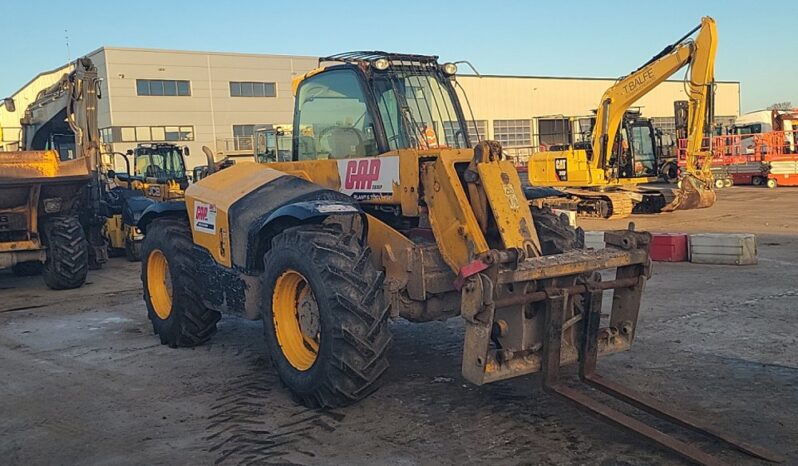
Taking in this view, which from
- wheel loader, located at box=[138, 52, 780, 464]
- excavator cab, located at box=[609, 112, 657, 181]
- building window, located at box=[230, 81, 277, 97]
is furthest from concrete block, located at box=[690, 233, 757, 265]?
building window, located at box=[230, 81, 277, 97]

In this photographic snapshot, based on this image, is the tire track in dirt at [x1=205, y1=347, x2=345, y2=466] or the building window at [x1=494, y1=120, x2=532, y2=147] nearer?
the tire track in dirt at [x1=205, y1=347, x2=345, y2=466]

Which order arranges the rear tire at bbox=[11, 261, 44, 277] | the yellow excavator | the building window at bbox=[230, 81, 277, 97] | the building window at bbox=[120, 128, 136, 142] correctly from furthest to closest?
the building window at bbox=[230, 81, 277, 97]
the building window at bbox=[120, 128, 136, 142]
the yellow excavator
the rear tire at bbox=[11, 261, 44, 277]

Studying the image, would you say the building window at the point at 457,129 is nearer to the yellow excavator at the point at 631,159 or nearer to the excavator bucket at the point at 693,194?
the yellow excavator at the point at 631,159

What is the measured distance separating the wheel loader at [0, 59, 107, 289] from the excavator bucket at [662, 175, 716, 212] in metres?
13.7

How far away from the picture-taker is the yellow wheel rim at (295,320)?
5582 millimetres

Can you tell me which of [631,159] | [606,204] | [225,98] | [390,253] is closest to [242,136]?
[225,98]

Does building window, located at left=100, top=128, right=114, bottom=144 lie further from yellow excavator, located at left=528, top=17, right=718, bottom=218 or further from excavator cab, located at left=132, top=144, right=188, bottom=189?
yellow excavator, located at left=528, top=17, right=718, bottom=218

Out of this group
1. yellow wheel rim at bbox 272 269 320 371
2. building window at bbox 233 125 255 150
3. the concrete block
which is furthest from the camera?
building window at bbox 233 125 255 150

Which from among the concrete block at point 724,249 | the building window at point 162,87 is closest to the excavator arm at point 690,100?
the concrete block at point 724,249

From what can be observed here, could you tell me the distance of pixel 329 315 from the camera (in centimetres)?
496

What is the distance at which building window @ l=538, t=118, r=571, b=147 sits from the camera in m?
27.6

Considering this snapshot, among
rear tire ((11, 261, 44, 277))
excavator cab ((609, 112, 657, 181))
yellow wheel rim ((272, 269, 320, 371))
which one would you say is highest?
excavator cab ((609, 112, 657, 181))

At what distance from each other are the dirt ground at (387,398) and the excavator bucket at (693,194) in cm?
940

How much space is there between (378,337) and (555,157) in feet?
51.9
